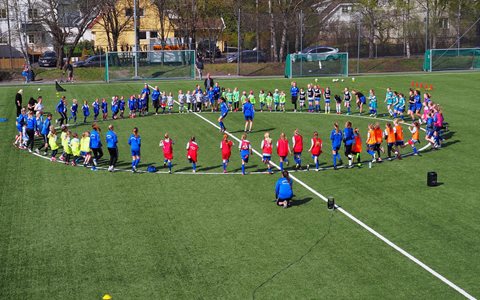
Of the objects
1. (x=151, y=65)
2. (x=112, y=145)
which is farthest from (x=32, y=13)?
(x=112, y=145)

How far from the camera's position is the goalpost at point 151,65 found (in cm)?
6088

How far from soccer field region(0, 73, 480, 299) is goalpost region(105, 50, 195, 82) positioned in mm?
28026

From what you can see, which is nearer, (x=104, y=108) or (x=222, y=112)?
(x=222, y=112)

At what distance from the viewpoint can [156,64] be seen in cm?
6156

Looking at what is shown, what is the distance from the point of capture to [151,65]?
61344mm

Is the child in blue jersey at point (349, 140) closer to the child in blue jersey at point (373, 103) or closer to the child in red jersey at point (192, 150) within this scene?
the child in red jersey at point (192, 150)

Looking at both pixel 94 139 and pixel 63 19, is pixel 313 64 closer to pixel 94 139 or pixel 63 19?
pixel 63 19

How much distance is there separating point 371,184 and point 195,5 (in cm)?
5344

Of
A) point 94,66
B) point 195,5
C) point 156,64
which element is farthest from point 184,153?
point 195,5

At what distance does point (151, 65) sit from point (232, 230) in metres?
42.6

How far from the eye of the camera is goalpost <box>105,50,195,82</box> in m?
60.9

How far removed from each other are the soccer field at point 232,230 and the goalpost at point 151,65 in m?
28.0

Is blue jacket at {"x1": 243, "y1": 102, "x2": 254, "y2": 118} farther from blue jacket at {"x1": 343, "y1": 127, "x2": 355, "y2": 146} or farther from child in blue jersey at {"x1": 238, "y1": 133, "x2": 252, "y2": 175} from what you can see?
child in blue jersey at {"x1": 238, "y1": 133, "x2": 252, "y2": 175}

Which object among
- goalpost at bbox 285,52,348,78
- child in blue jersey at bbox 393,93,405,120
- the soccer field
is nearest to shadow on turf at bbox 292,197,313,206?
the soccer field
